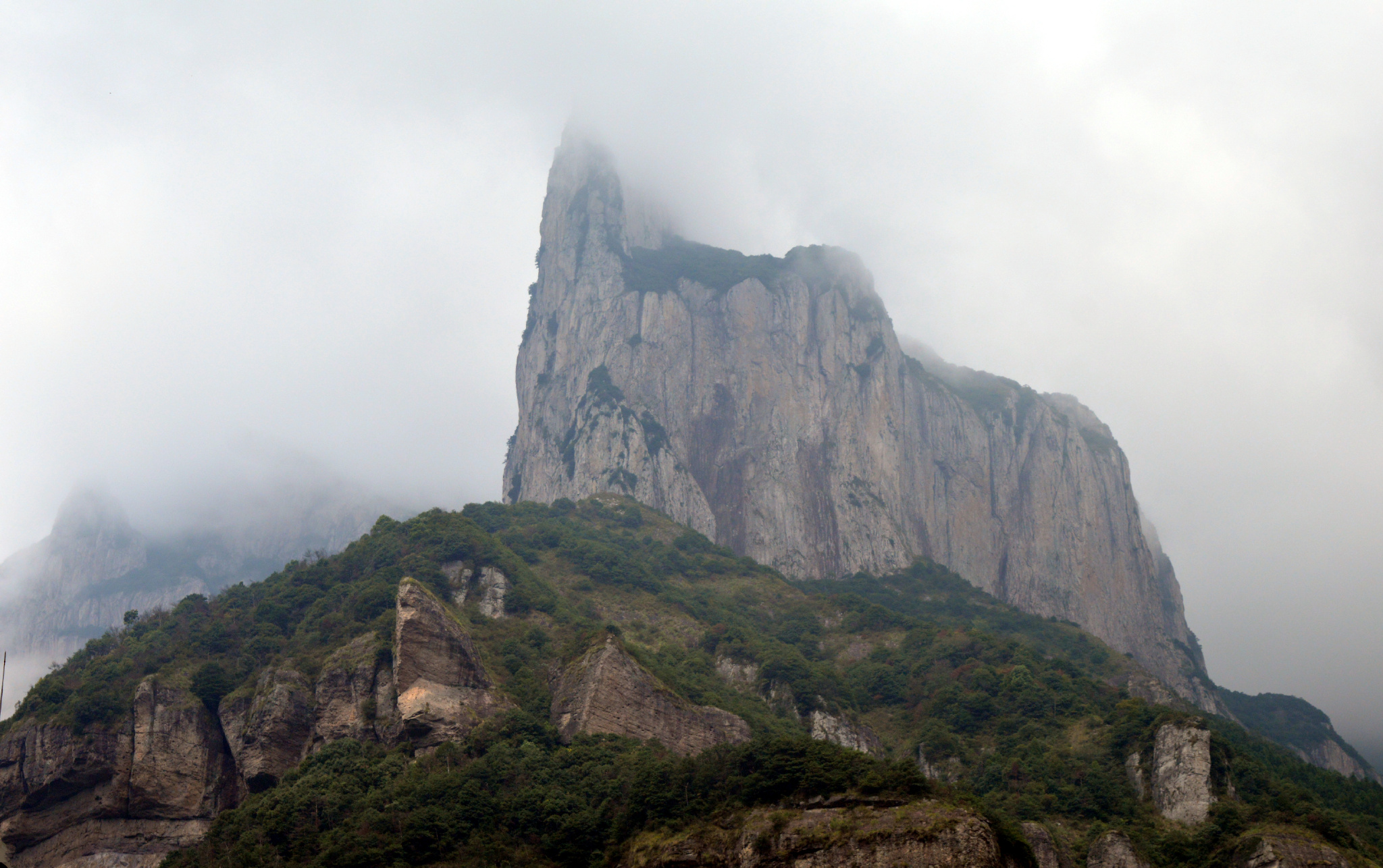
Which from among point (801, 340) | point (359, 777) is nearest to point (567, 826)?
point (359, 777)

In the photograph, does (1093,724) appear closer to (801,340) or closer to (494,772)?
(494,772)

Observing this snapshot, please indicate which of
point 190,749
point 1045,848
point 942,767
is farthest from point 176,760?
point 1045,848

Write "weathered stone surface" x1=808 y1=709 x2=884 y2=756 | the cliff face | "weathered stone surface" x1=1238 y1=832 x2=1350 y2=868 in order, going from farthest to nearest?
the cliff face
"weathered stone surface" x1=808 y1=709 x2=884 y2=756
"weathered stone surface" x1=1238 y1=832 x2=1350 y2=868

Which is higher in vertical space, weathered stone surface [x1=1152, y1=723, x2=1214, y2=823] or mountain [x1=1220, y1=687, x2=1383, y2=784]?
mountain [x1=1220, y1=687, x2=1383, y2=784]

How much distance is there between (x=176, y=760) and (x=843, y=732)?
5124 cm

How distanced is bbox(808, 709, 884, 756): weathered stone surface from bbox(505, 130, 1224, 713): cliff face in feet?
227

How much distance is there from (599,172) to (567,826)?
154068 mm

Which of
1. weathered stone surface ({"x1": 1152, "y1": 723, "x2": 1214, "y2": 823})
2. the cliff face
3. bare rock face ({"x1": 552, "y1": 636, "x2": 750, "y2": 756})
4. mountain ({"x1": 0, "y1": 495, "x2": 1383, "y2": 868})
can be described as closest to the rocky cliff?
mountain ({"x1": 0, "y1": 495, "x2": 1383, "y2": 868})

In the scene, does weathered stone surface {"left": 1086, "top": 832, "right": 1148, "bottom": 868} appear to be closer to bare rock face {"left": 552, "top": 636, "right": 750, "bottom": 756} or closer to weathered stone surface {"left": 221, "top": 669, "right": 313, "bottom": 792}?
bare rock face {"left": 552, "top": 636, "right": 750, "bottom": 756}

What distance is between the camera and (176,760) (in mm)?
78312

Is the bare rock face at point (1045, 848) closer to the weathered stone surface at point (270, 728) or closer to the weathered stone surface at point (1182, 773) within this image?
the weathered stone surface at point (1182, 773)

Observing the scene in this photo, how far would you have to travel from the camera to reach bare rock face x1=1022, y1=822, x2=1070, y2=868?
6581 cm

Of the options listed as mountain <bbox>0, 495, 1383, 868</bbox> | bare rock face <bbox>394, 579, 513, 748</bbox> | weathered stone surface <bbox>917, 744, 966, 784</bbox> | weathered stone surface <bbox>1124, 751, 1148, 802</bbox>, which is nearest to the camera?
mountain <bbox>0, 495, 1383, 868</bbox>

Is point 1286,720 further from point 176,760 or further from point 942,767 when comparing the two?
point 176,760
